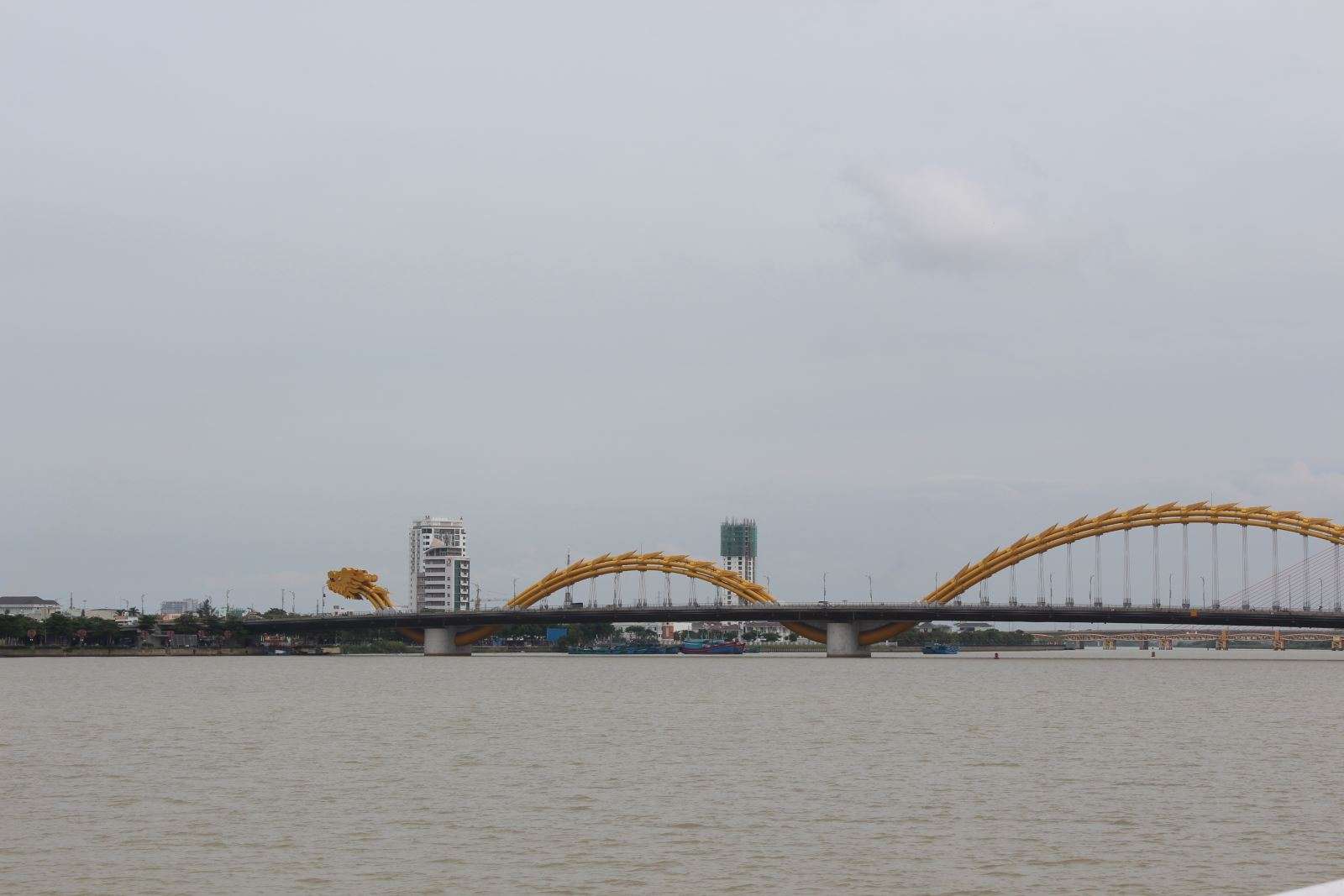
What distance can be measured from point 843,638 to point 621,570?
2804 cm

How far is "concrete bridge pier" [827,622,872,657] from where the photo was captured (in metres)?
124

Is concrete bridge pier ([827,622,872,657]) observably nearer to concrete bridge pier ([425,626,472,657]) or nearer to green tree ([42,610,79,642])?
concrete bridge pier ([425,626,472,657])

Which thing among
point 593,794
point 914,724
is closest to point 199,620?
point 914,724

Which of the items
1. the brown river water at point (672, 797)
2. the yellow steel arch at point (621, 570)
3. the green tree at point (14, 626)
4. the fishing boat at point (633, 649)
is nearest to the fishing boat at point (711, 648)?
the fishing boat at point (633, 649)

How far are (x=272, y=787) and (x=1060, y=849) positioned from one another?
15.2 meters

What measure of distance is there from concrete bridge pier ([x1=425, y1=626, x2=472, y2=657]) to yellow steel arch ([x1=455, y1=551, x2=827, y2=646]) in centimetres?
68

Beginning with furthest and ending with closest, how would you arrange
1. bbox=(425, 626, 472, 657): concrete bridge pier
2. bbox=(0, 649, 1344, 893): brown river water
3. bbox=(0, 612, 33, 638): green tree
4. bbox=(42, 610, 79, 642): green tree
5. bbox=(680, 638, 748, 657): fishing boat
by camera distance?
1. bbox=(680, 638, 748, 657): fishing boat
2. bbox=(42, 610, 79, 642): green tree
3. bbox=(0, 612, 33, 638): green tree
4. bbox=(425, 626, 472, 657): concrete bridge pier
5. bbox=(0, 649, 1344, 893): brown river water

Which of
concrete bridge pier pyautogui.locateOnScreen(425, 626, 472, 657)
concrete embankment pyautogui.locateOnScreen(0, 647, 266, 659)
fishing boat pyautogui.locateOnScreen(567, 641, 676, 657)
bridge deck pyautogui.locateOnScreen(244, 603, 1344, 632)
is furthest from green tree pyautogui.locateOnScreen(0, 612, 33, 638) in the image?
fishing boat pyautogui.locateOnScreen(567, 641, 676, 657)

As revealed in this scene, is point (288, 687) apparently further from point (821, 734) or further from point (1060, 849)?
point (1060, 849)

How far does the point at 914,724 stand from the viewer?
45656 mm

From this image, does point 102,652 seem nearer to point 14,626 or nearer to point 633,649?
point 14,626

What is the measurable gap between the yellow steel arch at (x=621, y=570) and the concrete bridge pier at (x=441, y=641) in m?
0.68

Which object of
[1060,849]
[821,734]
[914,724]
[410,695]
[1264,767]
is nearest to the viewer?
[1060,849]

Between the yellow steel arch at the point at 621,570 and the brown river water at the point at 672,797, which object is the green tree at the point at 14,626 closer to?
the yellow steel arch at the point at 621,570
